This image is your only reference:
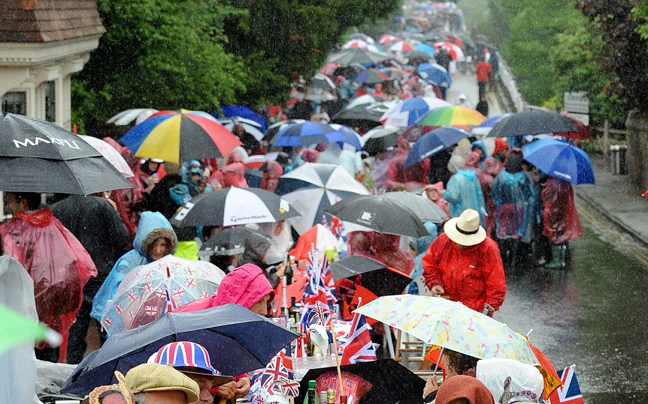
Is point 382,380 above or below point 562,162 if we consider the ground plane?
above

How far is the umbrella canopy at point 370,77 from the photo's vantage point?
3594 cm

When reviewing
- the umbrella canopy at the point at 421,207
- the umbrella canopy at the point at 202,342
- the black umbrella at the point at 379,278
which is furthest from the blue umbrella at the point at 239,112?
the umbrella canopy at the point at 202,342

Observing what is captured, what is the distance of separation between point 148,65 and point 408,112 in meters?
7.76

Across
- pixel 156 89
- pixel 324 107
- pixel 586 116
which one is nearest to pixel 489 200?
pixel 156 89

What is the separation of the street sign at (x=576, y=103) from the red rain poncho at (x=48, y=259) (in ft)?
65.7

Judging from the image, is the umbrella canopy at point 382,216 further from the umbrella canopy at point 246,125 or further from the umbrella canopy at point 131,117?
the umbrella canopy at point 246,125

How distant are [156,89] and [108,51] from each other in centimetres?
116

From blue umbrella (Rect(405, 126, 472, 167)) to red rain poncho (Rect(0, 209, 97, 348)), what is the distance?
32.2 feet

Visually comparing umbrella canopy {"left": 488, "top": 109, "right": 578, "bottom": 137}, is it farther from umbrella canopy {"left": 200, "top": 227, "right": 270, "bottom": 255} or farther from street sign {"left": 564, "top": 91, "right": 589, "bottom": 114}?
street sign {"left": 564, "top": 91, "right": 589, "bottom": 114}

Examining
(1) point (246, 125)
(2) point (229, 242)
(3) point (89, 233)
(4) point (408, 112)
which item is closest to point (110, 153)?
(3) point (89, 233)

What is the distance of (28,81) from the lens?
13.2 metres

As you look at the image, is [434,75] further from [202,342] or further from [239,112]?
[202,342]

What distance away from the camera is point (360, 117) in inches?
981

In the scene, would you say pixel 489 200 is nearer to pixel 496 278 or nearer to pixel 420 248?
pixel 420 248
